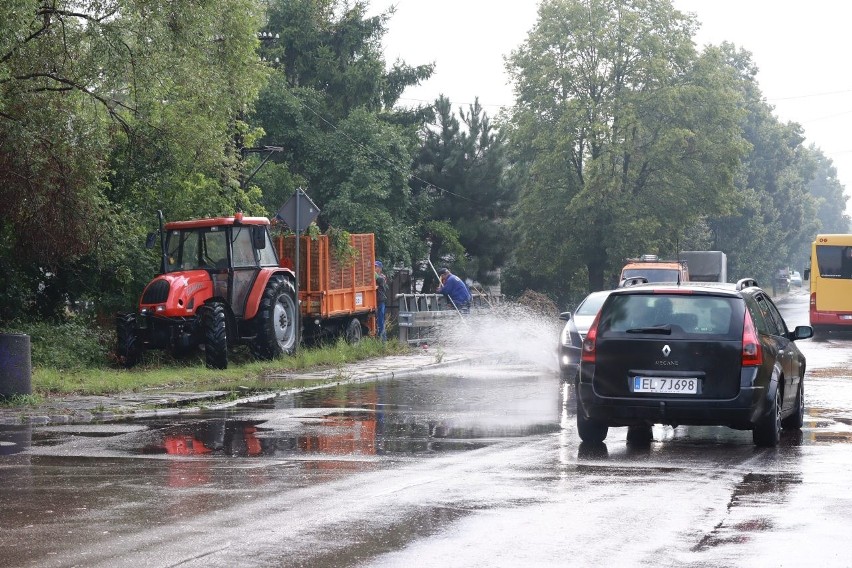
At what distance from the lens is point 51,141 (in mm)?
19625

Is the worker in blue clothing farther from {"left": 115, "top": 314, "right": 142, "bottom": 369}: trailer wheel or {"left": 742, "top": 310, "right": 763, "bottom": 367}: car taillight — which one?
{"left": 742, "top": 310, "right": 763, "bottom": 367}: car taillight

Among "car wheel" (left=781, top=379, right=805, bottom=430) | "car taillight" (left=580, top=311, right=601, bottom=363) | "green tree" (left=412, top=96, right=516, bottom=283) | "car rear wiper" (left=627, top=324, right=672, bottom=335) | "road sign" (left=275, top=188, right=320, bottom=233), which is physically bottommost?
"car wheel" (left=781, top=379, right=805, bottom=430)

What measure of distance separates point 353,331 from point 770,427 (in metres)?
16.1

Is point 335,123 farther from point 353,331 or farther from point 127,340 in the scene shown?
point 127,340

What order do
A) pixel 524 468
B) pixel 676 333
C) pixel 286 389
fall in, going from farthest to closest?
1. pixel 286 389
2. pixel 676 333
3. pixel 524 468

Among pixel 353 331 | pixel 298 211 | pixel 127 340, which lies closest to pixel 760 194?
pixel 353 331

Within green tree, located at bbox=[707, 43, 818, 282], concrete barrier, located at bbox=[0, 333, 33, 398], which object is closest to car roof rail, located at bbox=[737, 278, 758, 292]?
concrete barrier, located at bbox=[0, 333, 33, 398]

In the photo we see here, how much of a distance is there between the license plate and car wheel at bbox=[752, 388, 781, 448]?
2.28 ft

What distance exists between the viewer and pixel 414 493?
8977 millimetres

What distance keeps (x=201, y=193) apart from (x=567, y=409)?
40.0 feet

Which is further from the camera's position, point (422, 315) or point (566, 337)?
point (422, 315)

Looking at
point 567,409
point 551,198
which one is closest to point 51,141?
point 567,409

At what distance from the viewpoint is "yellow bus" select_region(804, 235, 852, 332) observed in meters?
37.7

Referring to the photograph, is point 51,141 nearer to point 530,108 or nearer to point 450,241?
point 450,241
